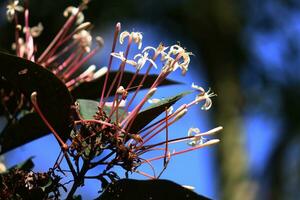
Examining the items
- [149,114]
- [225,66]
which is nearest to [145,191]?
[149,114]

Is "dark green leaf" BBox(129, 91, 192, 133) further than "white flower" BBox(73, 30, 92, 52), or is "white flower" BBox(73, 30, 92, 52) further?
"white flower" BBox(73, 30, 92, 52)

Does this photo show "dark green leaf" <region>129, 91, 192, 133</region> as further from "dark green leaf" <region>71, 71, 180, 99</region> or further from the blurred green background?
the blurred green background

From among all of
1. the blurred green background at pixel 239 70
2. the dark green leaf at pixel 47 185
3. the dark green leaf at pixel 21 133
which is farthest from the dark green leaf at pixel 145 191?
the blurred green background at pixel 239 70

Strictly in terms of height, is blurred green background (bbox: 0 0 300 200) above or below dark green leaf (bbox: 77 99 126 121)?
above

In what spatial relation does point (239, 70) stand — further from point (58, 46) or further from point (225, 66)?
point (58, 46)

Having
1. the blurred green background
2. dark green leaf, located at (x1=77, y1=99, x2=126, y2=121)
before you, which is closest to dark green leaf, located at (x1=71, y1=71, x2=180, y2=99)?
dark green leaf, located at (x1=77, y1=99, x2=126, y2=121)

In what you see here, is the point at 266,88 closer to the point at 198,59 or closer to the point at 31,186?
the point at 198,59

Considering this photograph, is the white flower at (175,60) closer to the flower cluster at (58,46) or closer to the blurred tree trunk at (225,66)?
the flower cluster at (58,46)
